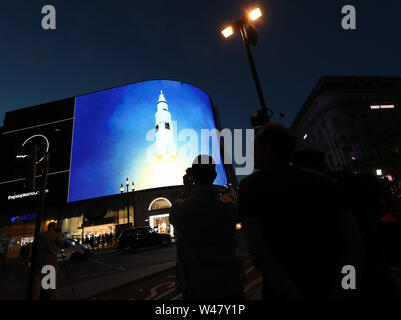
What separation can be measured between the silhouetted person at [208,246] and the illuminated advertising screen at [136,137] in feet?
103

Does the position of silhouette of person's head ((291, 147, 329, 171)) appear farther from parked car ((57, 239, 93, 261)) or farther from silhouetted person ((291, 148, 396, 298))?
parked car ((57, 239, 93, 261))

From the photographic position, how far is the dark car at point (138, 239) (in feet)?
56.1

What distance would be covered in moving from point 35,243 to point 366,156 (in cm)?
4697

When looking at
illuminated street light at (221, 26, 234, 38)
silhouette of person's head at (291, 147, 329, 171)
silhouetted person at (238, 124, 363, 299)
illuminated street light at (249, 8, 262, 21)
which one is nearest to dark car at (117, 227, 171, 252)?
illuminated street light at (221, 26, 234, 38)

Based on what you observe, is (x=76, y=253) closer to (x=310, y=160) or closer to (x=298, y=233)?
(x=310, y=160)

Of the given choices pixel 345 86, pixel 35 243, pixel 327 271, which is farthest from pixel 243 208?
pixel 345 86

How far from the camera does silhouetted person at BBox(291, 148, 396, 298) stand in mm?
1366

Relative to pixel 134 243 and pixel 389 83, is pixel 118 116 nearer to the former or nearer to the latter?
pixel 134 243

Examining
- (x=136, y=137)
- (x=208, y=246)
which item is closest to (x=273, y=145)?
(x=208, y=246)

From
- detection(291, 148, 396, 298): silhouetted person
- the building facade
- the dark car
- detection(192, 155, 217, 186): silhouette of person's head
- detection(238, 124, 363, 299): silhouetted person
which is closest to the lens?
detection(238, 124, 363, 299): silhouetted person

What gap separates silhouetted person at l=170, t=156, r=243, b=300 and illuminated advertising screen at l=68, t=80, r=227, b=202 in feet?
103

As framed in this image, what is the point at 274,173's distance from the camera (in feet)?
4.17

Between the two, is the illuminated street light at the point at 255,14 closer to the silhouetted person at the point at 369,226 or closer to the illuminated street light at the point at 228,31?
the illuminated street light at the point at 228,31
